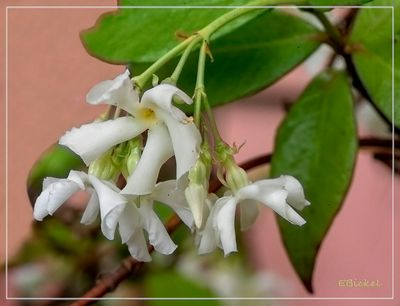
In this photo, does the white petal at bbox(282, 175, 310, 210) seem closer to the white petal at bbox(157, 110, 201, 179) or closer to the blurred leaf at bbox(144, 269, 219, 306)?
the white petal at bbox(157, 110, 201, 179)

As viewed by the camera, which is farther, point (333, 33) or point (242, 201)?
point (333, 33)

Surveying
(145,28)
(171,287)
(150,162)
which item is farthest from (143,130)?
(171,287)

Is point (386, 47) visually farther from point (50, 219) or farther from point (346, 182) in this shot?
point (50, 219)

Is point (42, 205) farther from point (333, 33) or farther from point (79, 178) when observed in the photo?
point (333, 33)

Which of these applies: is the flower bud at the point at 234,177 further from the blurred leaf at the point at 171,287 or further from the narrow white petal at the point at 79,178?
the blurred leaf at the point at 171,287

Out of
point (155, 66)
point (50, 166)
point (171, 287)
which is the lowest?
point (171, 287)

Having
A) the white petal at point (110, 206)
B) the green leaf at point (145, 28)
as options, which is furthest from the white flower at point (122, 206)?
the green leaf at point (145, 28)

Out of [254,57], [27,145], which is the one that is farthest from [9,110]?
[254,57]

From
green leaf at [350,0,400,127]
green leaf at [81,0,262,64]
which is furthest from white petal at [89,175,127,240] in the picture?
green leaf at [350,0,400,127]
